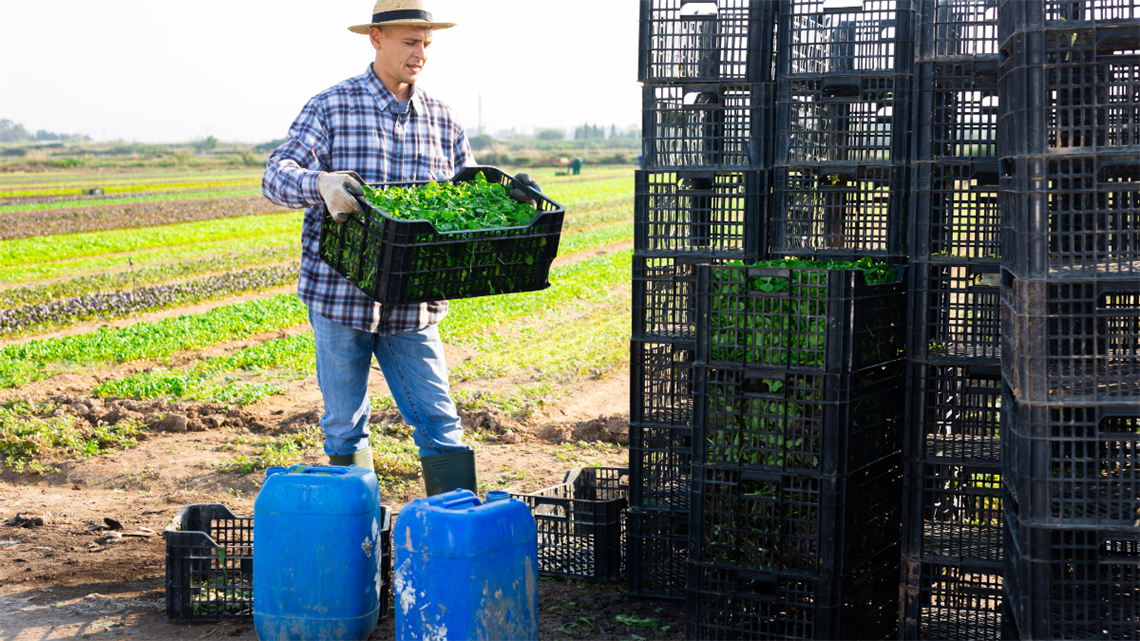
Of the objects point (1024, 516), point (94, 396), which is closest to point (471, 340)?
point (94, 396)

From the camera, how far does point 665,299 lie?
426 centimetres

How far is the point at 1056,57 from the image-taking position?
2865mm

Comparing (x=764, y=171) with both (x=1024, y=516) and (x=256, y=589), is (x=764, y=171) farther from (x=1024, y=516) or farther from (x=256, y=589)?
(x=256, y=589)

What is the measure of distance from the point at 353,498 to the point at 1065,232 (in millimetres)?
2472

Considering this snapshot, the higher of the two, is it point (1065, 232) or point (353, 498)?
point (1065, 232)

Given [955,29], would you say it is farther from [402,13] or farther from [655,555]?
[655,555]

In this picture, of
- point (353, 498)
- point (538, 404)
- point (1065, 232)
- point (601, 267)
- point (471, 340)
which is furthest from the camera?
point (601, 267)

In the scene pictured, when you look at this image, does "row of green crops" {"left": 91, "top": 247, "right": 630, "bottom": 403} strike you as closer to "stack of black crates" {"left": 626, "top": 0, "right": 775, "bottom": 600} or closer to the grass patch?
the grass patch

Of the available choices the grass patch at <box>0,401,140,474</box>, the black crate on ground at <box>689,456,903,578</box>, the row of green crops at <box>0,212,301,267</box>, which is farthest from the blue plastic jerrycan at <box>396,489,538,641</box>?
the row of green crops at <box>0,212,301,267</box>

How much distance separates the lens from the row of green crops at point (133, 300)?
39.6 feet

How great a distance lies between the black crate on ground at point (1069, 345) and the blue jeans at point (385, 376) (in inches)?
91.7

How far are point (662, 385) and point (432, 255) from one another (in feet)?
3.96

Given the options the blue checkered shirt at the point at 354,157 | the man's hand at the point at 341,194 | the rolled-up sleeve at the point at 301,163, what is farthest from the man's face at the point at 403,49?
the man's hand at the point at 341,194

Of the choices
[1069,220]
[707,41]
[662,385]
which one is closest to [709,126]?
Answer: [707,41]
